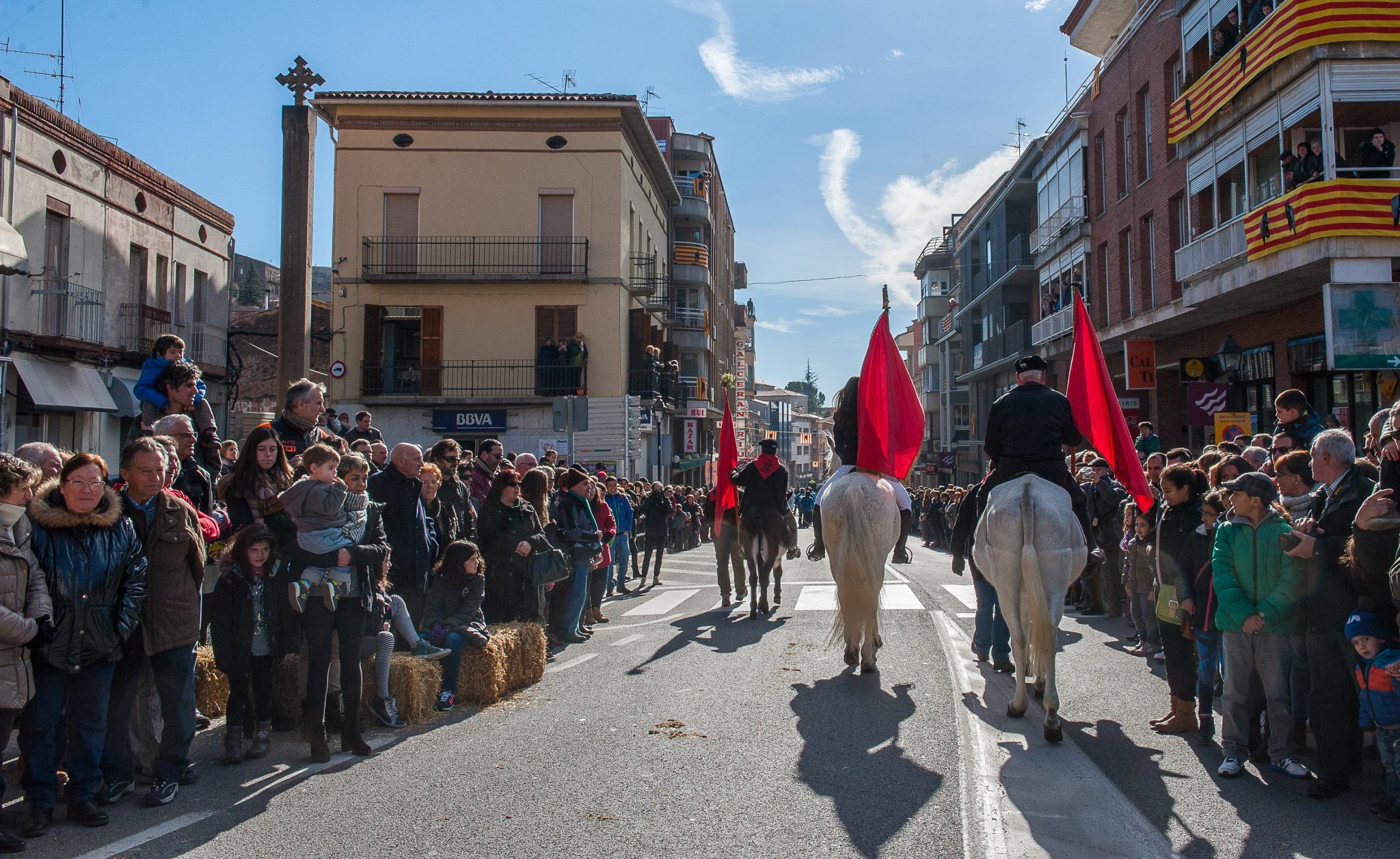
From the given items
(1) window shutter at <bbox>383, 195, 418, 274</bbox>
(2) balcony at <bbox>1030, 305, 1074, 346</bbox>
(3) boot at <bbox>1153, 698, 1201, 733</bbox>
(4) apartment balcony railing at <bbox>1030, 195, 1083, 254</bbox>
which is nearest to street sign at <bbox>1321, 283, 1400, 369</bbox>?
(3) boot at <bbox>1153, 698, 1201, 733</bbox>

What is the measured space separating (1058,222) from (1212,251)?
1379 centimetres

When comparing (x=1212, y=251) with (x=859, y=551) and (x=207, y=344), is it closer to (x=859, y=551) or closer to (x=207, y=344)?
(x=859, y=551)

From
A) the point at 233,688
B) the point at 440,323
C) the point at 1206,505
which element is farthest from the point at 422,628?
the point at 440,323

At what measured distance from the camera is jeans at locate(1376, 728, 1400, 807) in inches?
190

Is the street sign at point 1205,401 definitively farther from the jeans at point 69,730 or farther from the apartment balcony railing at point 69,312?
the apartment balcony railing at point 69,312

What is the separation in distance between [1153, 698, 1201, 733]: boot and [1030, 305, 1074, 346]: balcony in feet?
82.9

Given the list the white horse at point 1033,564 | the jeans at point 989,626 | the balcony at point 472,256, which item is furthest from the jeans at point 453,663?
the balcony at point 472,256

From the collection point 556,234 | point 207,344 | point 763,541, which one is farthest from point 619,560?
point 556,234

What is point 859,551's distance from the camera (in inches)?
328

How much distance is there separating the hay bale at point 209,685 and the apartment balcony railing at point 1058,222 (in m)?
29.1

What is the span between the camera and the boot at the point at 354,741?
6.13 metres

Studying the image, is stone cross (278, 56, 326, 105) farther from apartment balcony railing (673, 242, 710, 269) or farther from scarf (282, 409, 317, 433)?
apartment balcony railing (673, 242, 710, 269)

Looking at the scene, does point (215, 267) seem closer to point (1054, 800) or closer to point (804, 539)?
point (804, 539)

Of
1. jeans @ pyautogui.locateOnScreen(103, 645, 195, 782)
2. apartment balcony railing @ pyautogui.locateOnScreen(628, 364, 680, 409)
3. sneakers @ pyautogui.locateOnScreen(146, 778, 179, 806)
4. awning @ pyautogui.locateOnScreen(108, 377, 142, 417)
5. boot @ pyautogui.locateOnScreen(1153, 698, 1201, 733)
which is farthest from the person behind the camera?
apartment balcony railing @ pyautogui.locateOnScreen(628, 364, 680, 409)
